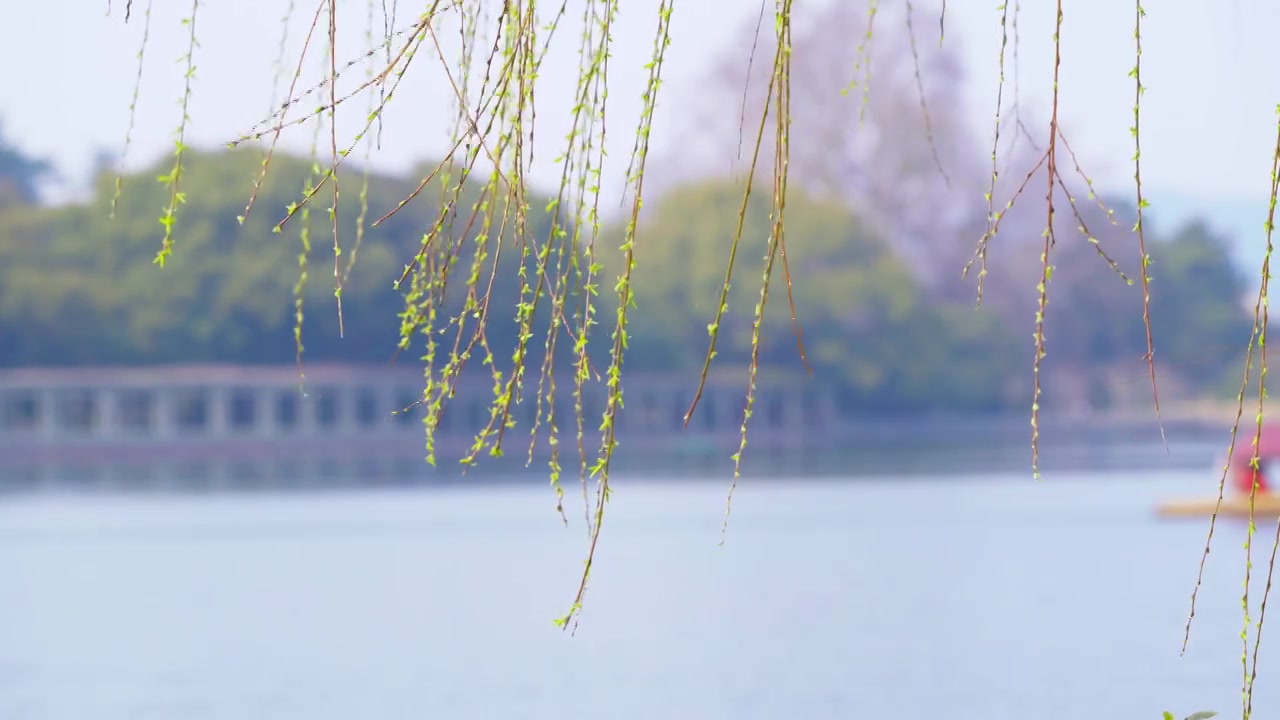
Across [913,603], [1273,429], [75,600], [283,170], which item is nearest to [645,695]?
[913,603]

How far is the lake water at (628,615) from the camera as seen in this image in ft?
29.8

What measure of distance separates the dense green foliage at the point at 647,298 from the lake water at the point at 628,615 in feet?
39.1

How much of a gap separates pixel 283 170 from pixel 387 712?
112 feet

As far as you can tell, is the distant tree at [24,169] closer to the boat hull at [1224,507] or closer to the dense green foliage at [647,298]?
the dense green foliage at [647,298]

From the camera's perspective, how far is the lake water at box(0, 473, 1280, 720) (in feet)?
29.8

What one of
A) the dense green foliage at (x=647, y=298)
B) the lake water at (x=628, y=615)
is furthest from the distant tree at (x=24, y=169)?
the lake water at (x=628, y=615)

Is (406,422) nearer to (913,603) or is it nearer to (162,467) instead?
(162,467)

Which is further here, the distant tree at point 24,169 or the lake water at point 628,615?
the distant tree at point 24,169

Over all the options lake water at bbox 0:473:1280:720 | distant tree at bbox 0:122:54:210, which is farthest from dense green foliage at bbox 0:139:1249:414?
lake water at bbox 0:473:1280:720

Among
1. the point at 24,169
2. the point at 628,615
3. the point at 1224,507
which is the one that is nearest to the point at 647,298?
the point at 24,169

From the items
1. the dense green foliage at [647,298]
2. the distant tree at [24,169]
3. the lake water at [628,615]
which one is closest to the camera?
the lake water at [628,615]

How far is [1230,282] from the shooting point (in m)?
64.4

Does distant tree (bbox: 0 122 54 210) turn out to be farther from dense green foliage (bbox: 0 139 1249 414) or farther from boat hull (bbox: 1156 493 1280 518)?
boat hull (bbox: 1156 493 1280 518)

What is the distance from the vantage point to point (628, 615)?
496 inches
